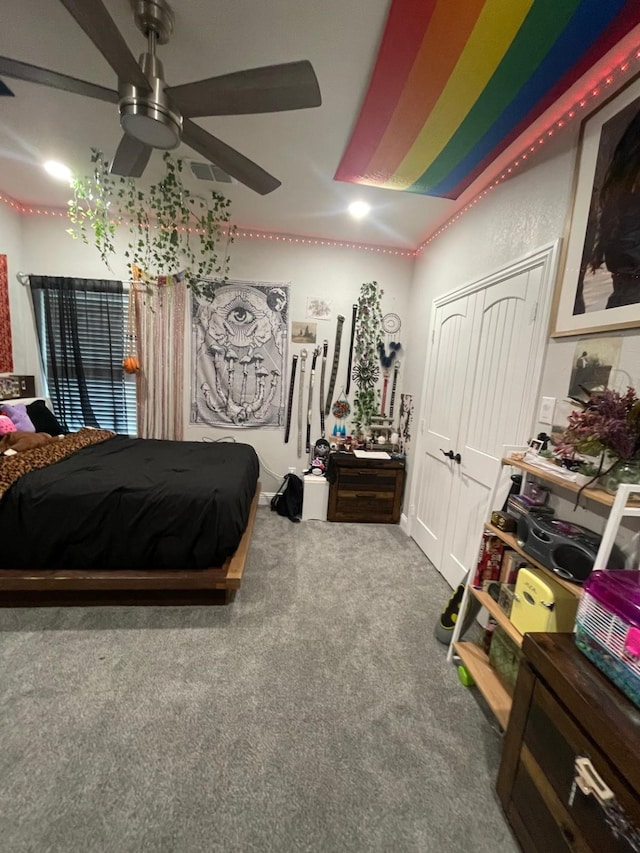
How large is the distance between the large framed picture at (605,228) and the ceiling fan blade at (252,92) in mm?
1156

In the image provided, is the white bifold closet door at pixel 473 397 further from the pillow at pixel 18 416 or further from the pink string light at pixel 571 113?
the pillow at pixel 18 416

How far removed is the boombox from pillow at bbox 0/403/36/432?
3513 millimetres

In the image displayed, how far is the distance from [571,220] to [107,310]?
3.65 meters

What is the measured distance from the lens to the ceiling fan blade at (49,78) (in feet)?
3.95

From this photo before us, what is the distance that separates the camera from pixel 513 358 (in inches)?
72.5

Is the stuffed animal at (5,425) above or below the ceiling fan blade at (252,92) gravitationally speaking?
below

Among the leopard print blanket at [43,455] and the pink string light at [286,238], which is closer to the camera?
the leopard print blanket at [43,455]

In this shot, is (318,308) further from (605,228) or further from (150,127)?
(605,228)

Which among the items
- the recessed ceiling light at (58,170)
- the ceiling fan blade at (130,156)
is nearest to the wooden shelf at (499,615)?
the ceiling fan blade at (130,156)

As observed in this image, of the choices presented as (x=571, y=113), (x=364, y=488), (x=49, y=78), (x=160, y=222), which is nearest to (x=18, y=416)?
(x=160, y=222)

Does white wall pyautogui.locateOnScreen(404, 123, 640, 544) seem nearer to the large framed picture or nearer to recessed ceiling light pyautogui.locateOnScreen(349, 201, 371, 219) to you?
the large framed picture

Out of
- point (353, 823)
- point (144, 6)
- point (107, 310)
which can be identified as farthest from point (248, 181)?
point (353, 823)

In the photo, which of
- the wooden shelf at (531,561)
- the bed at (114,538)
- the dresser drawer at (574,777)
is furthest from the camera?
the bed at (114,538)

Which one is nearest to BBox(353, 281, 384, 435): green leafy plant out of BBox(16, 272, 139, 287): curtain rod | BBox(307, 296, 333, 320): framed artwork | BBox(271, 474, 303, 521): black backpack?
BBox(307, 296, 333, 320): framed artwork
